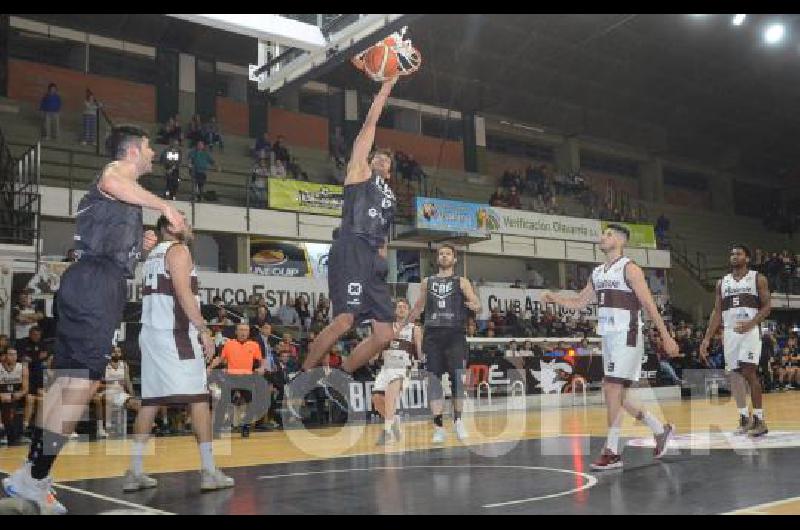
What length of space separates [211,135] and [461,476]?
18.2 meters

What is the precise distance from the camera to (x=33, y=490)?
4.28 meters

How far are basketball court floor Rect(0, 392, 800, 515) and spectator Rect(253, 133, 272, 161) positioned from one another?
45.4 feet

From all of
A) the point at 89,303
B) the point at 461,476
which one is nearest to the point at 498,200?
the point at 461,476

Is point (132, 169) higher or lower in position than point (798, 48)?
lower

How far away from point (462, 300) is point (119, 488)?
4.12 m

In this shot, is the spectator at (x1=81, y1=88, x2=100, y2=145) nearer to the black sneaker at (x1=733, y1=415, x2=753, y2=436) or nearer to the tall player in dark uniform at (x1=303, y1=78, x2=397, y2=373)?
the tall player in dark uniform at (x1=303, y1=78, x2=397, y2=373)

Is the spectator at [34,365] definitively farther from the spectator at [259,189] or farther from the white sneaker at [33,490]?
the spectator at [259,189]

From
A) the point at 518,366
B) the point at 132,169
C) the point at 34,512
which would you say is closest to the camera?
the point at 34,512

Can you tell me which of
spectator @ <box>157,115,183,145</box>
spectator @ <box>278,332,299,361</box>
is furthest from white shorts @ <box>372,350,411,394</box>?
spectator @ <box>157,115,183,145</box>

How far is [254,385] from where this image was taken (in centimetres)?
1134

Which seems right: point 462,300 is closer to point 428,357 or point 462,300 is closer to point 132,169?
point 428,357

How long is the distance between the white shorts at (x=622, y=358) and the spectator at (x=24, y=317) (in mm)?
9673

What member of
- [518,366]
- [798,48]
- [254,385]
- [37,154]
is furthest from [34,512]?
[798,48]

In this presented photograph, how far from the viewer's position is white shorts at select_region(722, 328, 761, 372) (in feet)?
26.7
